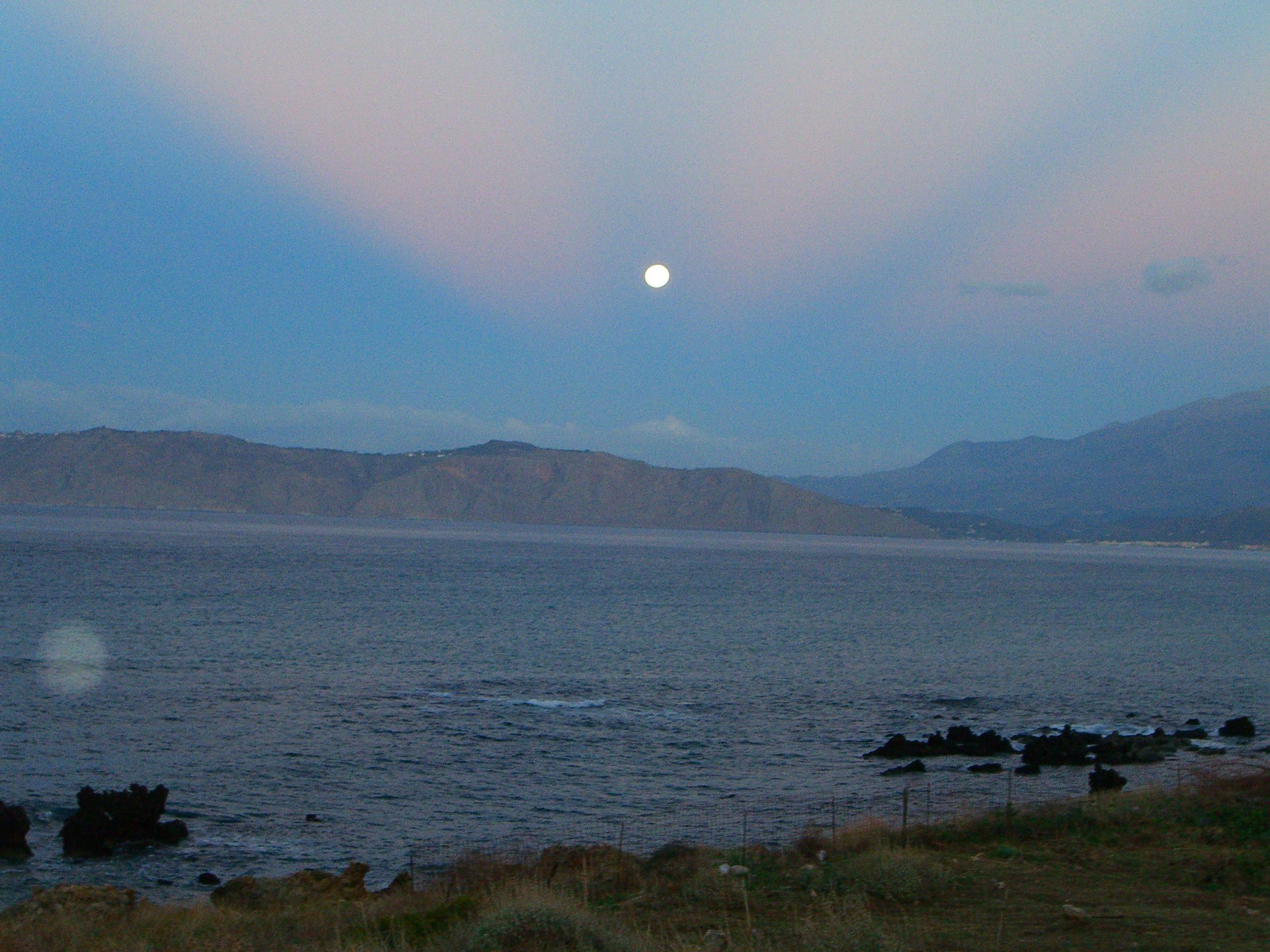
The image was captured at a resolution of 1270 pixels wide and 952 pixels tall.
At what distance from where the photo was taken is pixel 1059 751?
2506 cm

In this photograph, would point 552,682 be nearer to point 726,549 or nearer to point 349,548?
point 349,548

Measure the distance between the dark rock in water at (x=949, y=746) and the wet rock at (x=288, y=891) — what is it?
47.5 ft

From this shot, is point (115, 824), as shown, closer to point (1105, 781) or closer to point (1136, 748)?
point (1105, 781)

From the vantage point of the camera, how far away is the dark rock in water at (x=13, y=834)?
55.5ft

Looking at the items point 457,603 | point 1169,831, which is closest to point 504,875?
point 1169,831

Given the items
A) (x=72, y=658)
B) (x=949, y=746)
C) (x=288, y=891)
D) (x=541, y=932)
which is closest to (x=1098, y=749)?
(x=949, y=746)

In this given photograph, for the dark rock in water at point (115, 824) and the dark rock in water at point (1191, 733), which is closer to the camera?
the dark rock in water at point (115, 824)

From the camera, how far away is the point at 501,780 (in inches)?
883

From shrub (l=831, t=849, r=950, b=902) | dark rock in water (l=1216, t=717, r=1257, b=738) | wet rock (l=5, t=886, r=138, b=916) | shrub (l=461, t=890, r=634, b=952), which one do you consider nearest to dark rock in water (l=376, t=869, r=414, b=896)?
wet rock (l=5, t=886, r=138, b=916)

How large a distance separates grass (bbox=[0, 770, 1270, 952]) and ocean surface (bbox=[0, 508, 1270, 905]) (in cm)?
268

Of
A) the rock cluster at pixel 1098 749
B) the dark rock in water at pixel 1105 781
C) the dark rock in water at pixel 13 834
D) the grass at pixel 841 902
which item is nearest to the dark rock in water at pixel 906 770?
the rock cluster at pixel 1098 749

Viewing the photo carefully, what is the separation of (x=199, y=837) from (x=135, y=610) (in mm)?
36632

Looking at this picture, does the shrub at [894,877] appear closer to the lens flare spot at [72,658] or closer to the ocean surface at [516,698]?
the ocean surface at [516,698]

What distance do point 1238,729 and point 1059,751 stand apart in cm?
729
